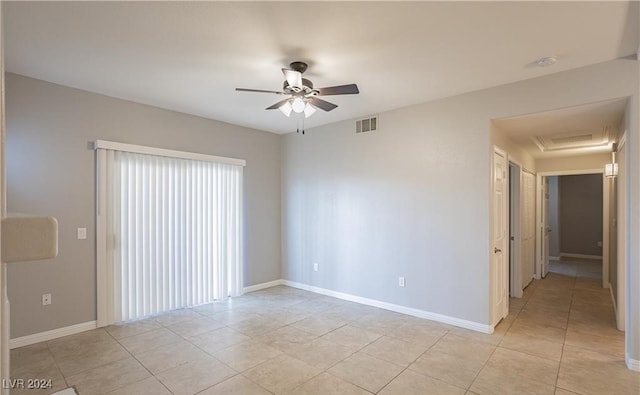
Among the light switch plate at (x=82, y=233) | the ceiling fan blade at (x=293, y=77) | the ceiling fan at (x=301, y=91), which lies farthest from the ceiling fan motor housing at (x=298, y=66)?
the light switch plate at (x=82, y=233)

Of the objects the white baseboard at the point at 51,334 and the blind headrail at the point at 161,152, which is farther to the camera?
the blind headrail at the point at 161,152

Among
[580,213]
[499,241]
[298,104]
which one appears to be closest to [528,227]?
[499,241]

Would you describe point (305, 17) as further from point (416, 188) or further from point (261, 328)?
point (261, 328)

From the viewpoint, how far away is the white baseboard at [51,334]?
3.26m

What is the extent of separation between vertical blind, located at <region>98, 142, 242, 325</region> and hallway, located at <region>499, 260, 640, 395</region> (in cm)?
390

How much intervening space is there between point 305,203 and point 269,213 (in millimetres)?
717

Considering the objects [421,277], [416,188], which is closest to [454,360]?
Result: [421,277]

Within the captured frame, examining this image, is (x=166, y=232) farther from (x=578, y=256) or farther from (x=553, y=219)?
(x=578, y=256)

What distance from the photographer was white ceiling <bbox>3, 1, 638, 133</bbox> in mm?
2219

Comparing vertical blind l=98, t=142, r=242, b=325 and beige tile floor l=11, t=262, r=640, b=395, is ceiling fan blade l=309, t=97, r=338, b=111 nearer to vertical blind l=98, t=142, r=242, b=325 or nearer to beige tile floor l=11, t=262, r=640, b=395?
vertical blind l=98, t=142, r=242, b=325

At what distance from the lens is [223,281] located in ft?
16.4

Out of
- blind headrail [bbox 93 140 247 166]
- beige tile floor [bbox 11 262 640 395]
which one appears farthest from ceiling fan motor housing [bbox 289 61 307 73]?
beige tile floor [bbox 11 262 640 395]

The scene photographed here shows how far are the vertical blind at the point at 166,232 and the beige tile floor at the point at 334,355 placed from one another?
1.15ft

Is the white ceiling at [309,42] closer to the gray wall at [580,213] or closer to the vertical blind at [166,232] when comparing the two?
the vertical blind at [166,232]
